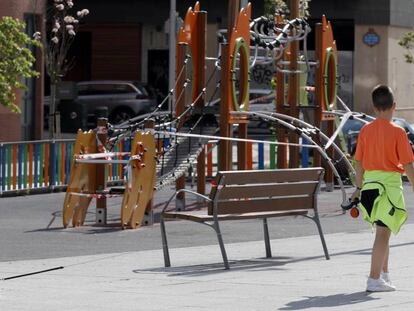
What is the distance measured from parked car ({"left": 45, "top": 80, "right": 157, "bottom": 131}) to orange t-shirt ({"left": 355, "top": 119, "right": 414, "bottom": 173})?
115 ft

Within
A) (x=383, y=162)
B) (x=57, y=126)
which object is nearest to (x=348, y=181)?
(x=57, y=126)

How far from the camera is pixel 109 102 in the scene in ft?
154

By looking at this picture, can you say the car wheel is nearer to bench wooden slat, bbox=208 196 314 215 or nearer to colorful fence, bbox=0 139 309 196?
colorful fence, bbox=0 139 309 196

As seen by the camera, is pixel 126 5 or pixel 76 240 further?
pixel 126 5

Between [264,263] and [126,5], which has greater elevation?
[126,5]

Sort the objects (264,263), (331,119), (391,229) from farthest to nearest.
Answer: (331,119) → (264,263) → (391,229)

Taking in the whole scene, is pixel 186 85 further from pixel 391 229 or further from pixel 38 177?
pixel 391 229

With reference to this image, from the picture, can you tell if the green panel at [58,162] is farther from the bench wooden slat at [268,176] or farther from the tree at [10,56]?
the bench wooden slat at [268,176]

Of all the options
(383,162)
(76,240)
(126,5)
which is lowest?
(76,240)

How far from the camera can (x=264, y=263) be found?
12.8 metres

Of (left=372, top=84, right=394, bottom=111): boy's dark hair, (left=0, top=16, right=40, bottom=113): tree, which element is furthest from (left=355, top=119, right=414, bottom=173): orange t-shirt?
(left=0, top=16, right=40, bottom=113): tree

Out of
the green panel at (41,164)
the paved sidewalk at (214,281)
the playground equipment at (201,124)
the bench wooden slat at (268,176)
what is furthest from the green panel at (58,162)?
the bench wooden slat at (268,176)

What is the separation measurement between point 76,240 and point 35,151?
7.23 metres

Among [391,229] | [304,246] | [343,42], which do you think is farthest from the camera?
[343,42]
